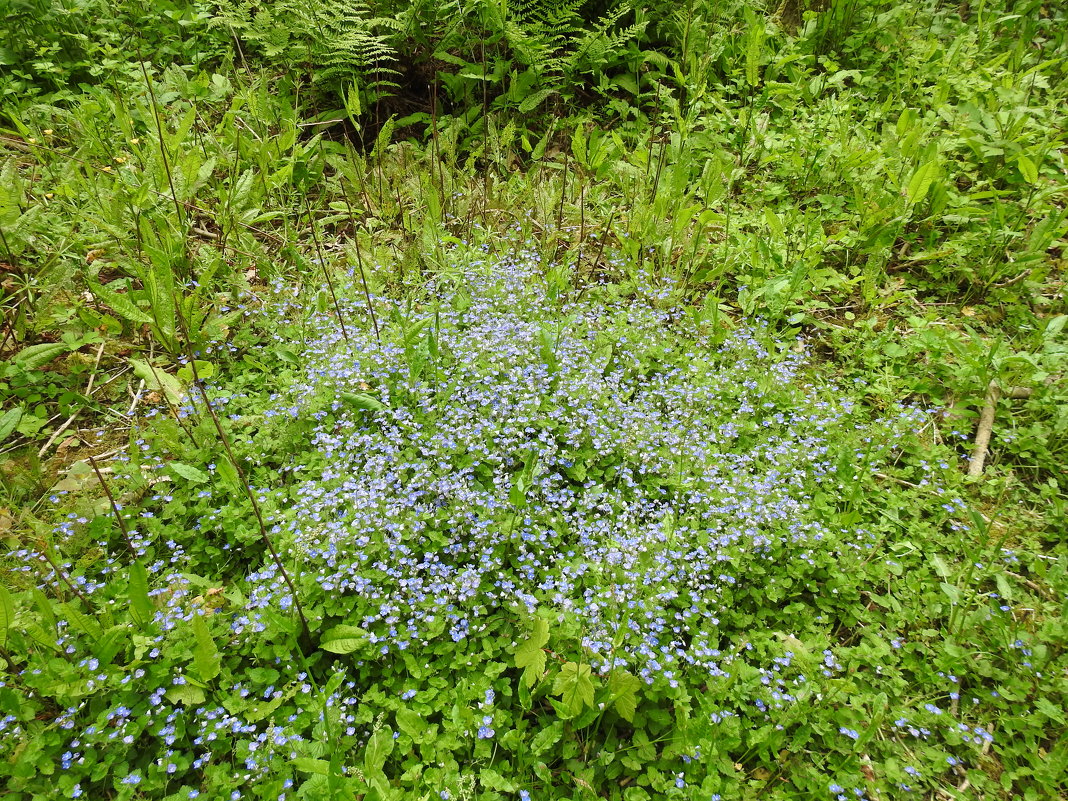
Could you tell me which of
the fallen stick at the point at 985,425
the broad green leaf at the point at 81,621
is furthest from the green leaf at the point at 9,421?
the fallen stick at the point at 985,425

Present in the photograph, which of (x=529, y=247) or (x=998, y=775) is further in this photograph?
(x=529, y=247)

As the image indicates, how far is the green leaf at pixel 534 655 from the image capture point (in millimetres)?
2447

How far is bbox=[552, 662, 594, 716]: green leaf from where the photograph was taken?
7.80ft

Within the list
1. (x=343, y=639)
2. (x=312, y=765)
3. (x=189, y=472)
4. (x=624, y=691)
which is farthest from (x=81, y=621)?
(x=624, y=691)

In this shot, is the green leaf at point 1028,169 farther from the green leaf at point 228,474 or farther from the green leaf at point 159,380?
the green leaf at point 159,380

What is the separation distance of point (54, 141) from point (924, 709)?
22.0ft

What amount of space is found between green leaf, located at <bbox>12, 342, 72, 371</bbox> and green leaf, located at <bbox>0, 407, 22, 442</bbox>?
333 mm

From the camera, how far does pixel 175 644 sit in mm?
2514

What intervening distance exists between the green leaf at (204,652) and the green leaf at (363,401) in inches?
50.9

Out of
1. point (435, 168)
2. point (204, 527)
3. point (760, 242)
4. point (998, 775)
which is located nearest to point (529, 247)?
point (435, 168)

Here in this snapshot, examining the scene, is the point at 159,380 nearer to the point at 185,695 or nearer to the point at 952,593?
the point at 185,695

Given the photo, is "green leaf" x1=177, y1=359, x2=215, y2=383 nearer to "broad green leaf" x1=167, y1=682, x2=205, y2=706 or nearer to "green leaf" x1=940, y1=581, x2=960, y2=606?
"broad green leaf" x1=167, y1=682, x2=205, y2=706

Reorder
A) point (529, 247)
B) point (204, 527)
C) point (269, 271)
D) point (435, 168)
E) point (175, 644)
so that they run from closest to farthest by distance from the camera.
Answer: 1. point (175, 644)
2. point (204, 527)
3. point (269, 271)
4. point (529, 247)
5. point (435, 168)

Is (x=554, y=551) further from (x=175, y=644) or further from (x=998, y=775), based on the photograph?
(x=998, y=775)
